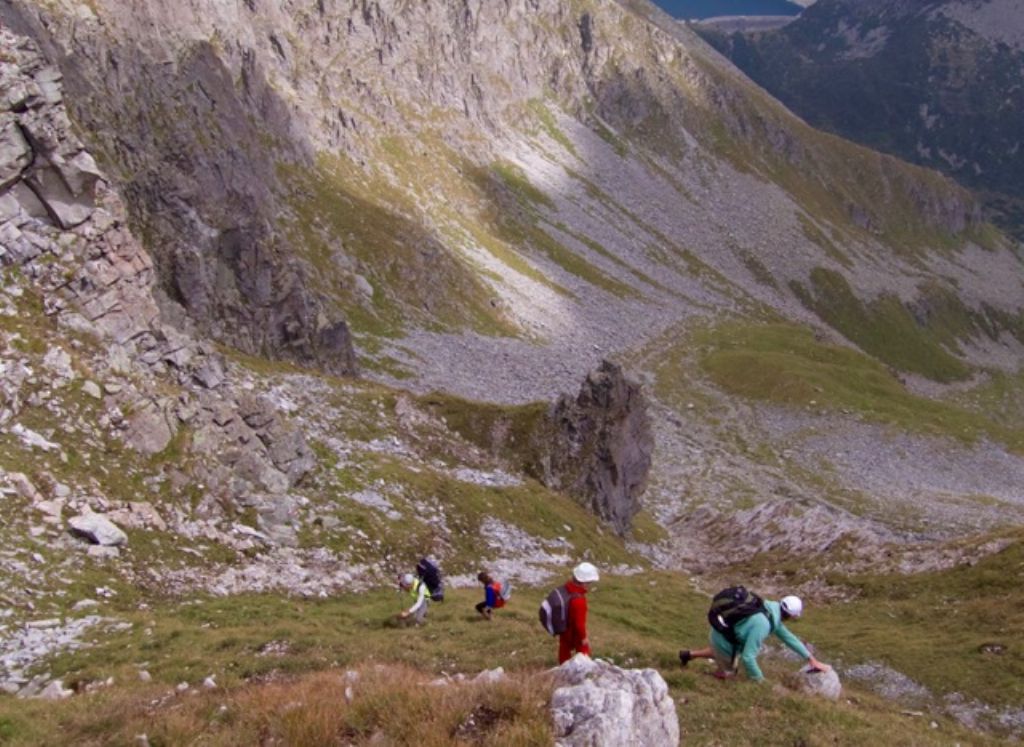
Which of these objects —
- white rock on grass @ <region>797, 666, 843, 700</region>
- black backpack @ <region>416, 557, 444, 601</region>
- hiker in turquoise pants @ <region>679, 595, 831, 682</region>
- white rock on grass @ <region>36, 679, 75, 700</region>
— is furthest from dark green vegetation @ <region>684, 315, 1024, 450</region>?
white rock on grass @ <region>36, 679, 75, 700</region>

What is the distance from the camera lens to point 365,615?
1027 inches

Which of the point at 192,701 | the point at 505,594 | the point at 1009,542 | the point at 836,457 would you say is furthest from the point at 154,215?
the point at 836,457

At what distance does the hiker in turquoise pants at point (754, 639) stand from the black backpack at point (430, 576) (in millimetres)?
11238

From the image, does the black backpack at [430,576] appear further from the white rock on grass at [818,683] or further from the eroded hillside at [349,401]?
the white rock on grass at [818,683]

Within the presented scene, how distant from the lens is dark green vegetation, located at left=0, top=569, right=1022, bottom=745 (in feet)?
42.4

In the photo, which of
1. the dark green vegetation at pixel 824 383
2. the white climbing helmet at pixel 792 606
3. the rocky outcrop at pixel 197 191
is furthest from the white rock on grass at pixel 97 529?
the dark green vegetation at pixel 824 383

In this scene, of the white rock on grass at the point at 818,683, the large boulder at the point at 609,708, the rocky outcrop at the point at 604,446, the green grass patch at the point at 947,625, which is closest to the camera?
the large boulder at the point at 609,708

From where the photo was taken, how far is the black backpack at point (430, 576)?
26578 millimetres

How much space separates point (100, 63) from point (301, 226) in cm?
2681

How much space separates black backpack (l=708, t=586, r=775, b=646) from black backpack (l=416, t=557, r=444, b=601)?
11697 millimetres

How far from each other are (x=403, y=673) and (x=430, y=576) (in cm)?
1015

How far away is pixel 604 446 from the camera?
2115 inches

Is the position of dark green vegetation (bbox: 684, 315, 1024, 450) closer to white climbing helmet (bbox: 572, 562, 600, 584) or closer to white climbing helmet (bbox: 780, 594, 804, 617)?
white climbing helmet (bbox: 780, 594, 804, 617)

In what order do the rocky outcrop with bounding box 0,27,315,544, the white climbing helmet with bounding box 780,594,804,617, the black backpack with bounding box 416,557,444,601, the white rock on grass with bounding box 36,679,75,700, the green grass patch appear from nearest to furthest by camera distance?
the white climbing helmet with bounding box 780,594,804,617 < the white rock on grass with bounding box 36,679,75,700 < the black backpack with bounding box 416,557,444,601 < the green grass patch < the rocky outcrop with bounding box 0,27,315,544
